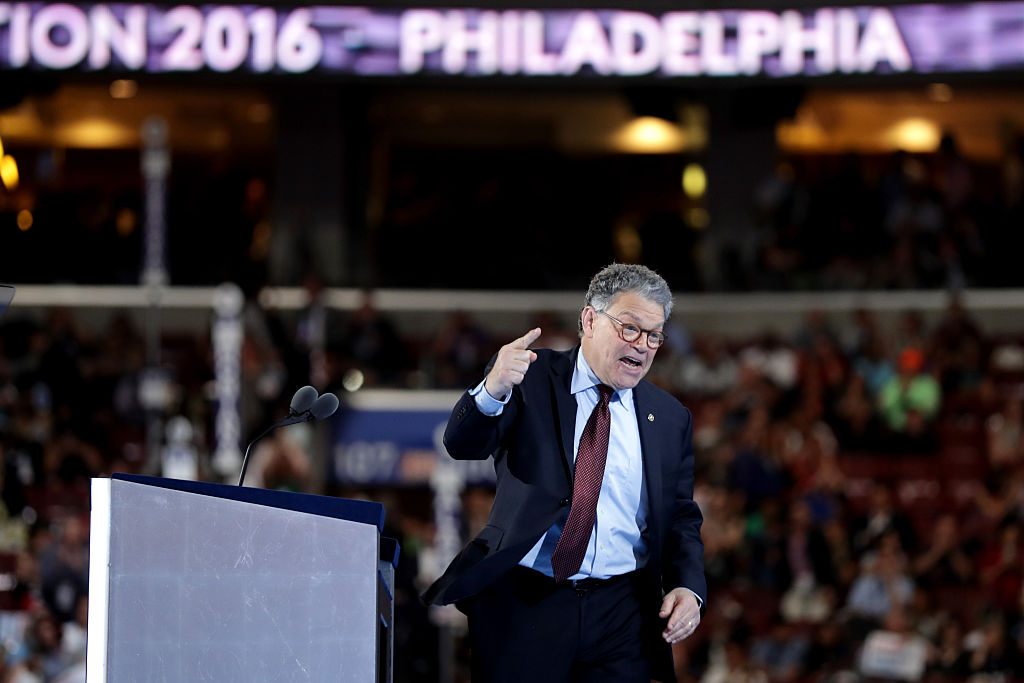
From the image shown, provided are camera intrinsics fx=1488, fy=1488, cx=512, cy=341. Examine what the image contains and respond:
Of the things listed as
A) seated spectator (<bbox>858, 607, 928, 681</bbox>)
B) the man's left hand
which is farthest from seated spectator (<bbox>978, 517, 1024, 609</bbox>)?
the man's left hand

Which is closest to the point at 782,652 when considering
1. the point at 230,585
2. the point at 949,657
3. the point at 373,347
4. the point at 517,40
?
the point at 949,657

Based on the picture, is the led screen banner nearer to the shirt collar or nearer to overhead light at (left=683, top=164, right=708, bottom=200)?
overhead light at (left=683, top=164, right=708, bottom=200)

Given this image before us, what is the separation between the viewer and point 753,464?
12203mm

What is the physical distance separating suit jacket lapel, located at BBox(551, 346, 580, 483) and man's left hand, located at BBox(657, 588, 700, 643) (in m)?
0.40

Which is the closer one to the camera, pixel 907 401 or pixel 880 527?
pixel 880 527

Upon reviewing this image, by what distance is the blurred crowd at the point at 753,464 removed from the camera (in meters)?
10.4

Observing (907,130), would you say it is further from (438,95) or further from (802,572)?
(802,572)

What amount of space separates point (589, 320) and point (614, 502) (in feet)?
1.57

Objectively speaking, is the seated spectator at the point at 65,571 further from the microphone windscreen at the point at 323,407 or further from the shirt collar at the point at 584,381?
the shirt collar at the point at 584,381

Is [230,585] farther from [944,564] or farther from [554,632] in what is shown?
[944,564]

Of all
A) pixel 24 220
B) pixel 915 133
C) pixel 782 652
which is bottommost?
pixel 782 652

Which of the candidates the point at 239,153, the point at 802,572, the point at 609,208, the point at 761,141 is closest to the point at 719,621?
the point at 802,572

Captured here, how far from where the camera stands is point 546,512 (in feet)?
12.4

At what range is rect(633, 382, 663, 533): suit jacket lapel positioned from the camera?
3879mm
